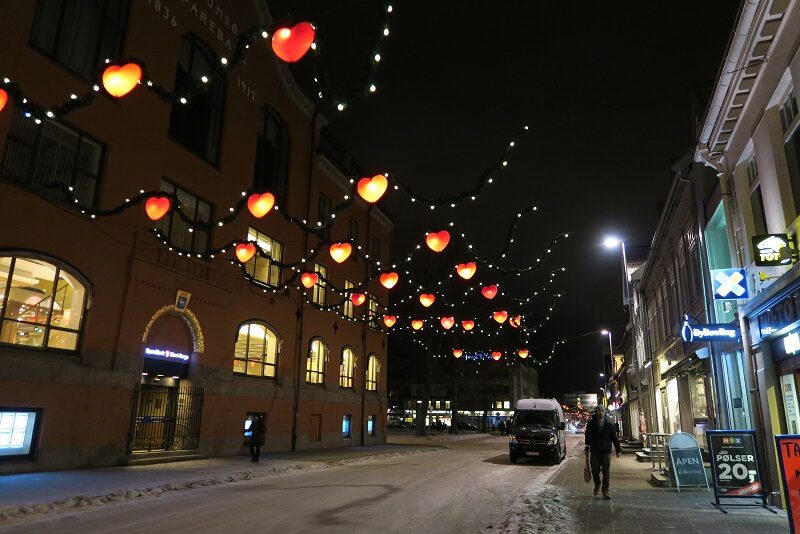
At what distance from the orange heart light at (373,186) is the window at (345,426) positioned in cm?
1871

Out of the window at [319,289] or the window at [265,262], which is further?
the window at [319,289]

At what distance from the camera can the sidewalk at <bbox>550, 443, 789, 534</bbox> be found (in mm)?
7934

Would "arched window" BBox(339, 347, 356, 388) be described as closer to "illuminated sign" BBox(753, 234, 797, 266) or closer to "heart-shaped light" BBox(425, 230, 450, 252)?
"heart-shaped light" BBox(425, 230, 450, 252)

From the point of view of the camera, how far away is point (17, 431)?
12789 millimetres

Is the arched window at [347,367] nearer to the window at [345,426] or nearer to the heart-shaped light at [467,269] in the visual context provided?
the window at [345,426]

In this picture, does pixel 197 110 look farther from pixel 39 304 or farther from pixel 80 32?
pixel 39 304

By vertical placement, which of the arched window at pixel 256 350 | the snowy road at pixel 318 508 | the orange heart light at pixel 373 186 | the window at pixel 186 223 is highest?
the window at pixel 186 223

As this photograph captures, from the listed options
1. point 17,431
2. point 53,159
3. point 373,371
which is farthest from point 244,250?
point 373,371

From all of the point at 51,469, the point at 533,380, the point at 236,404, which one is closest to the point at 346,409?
the point at 236,404

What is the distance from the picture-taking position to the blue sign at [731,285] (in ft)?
35.9

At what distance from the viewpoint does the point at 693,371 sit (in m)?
17.2

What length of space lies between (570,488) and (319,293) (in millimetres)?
17431

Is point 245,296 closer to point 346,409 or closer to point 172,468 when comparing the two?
point 172,468

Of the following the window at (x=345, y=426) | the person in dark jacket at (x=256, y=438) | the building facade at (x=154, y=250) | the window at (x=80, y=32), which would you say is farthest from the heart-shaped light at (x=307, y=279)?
the window at (x=80, y=32)
